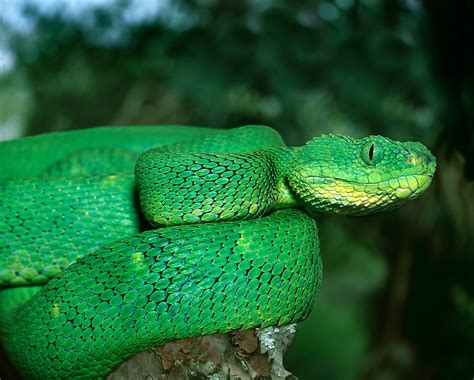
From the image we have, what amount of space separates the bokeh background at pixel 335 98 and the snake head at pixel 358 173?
1190 millimetres

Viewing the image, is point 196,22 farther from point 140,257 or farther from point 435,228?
point 140,257

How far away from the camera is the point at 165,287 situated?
1.85 metres

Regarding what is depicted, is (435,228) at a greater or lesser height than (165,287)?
lesser

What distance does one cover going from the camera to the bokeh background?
4.12 m

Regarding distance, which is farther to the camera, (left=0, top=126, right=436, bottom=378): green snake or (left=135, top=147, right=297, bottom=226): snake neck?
(left=135, top=147, right=297, bottom=226): snake neck

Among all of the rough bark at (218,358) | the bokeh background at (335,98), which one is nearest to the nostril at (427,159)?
the rough bark at (218,358)

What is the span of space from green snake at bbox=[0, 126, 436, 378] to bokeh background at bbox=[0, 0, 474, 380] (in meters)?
1.31

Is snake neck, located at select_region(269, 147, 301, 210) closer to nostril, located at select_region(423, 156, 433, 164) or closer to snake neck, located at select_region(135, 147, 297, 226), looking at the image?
snake neck, located at select_region(135, 147, 297, 226)

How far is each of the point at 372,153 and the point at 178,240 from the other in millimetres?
862

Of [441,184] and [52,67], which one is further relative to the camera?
[52,67]

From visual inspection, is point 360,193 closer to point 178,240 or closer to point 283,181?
point 283,181

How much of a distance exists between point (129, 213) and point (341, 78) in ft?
9.79

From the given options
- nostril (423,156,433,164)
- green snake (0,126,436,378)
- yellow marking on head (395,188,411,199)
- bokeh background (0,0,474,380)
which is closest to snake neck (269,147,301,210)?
green snake (0,126,436,378)

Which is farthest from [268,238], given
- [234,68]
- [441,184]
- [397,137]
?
[234,68]
